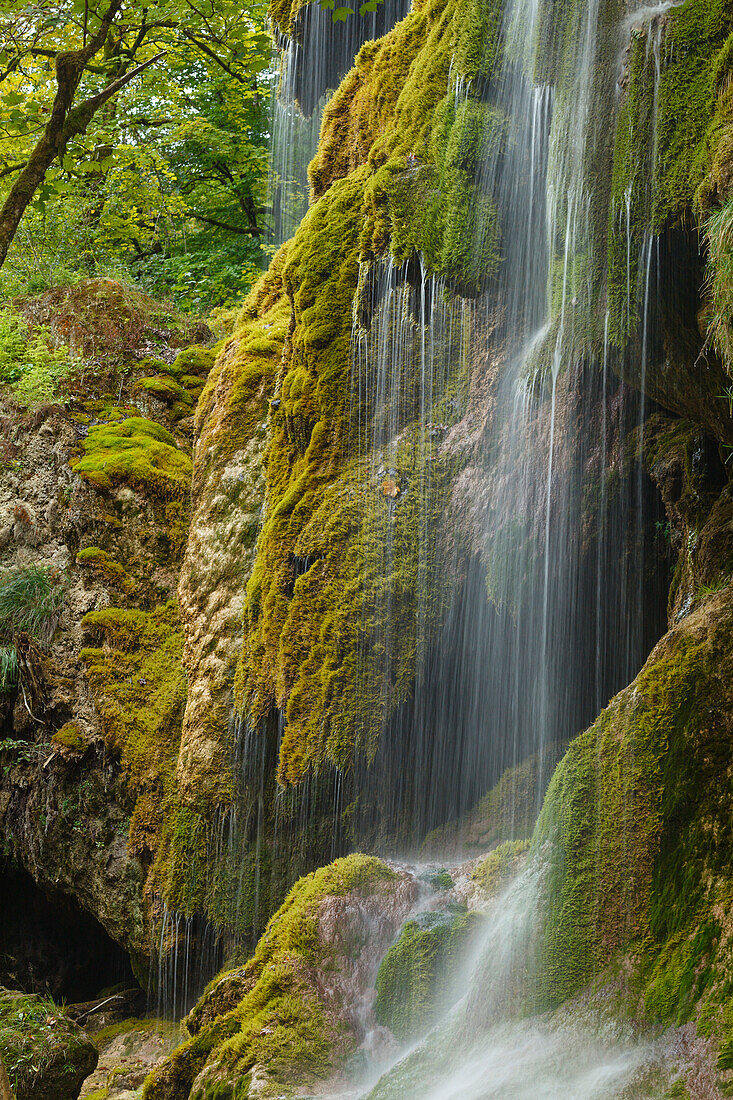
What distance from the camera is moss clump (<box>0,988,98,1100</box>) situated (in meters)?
5.89

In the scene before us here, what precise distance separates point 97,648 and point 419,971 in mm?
4972

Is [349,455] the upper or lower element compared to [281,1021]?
upper

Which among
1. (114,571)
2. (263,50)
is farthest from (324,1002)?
(263,50)

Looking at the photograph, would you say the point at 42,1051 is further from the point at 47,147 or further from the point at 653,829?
the point at 47,147

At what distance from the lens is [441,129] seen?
240 inches

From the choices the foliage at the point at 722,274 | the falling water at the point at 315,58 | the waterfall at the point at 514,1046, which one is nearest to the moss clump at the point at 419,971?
the waterfall at the point at 514,1046

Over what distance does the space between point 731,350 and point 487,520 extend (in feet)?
9.18

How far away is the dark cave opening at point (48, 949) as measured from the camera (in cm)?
908

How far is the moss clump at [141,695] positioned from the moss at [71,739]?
9.3 inches

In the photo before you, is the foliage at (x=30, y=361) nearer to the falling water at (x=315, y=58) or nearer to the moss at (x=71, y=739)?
the moss at (x=71, y=739)

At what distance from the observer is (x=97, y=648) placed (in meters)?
8.81

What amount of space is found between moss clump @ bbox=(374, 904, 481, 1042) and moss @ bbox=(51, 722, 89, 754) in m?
4.27

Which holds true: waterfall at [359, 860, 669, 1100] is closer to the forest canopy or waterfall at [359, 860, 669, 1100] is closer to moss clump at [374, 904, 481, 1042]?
moss clump at [374, 904, 481, 1042]

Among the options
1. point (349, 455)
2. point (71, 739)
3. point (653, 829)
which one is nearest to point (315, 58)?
point (349, 455)
